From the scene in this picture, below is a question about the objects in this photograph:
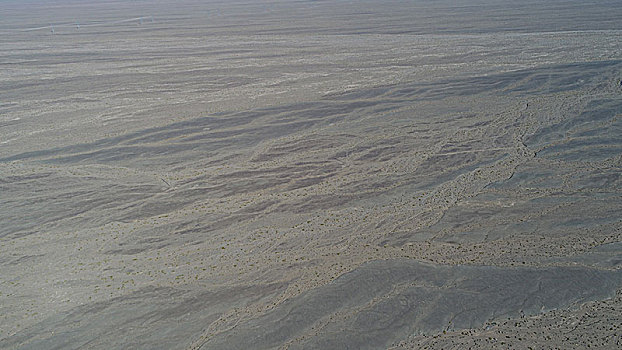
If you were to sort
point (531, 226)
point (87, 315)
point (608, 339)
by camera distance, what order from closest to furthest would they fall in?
1. point (608, 339)
2. point (87, 315)
3. point (531, 226)

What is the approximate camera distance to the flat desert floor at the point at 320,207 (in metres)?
10.1

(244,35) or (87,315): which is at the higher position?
(244,35)

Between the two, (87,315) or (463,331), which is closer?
(463,331)

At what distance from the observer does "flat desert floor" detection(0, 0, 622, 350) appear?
33.0 feet

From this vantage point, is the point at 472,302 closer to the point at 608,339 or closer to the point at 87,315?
the point at 608,339

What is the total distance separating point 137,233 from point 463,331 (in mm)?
8956

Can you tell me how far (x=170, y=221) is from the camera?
14.4 m

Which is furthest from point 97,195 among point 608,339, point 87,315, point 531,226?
point 608,339

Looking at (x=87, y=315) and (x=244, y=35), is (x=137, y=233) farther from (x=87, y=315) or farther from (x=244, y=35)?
(x=244, y=35)

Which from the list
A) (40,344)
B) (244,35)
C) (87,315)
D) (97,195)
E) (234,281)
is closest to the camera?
(40,344)

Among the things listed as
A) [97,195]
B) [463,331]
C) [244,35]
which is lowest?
[463,331]

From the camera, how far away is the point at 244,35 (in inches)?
2110

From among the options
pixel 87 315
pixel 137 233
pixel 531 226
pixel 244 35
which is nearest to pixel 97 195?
pixel 137 233

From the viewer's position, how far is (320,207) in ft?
48.4
